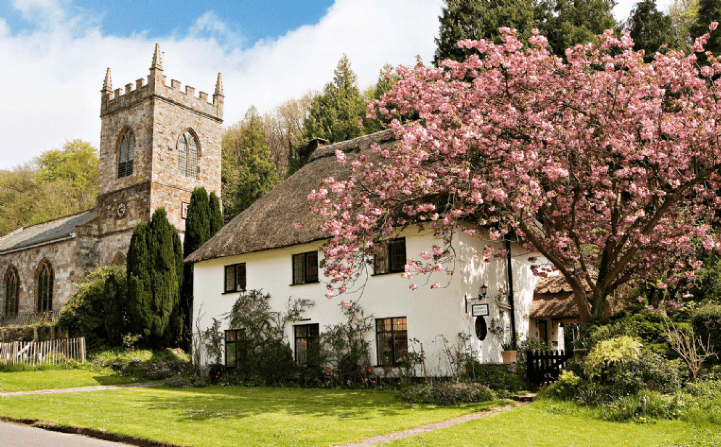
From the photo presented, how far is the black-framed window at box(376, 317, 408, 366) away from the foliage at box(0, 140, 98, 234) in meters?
40.9

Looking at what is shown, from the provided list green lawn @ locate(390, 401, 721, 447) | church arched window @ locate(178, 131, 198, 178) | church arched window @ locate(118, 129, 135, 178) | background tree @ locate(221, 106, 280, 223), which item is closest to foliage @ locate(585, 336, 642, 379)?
green lawn @ locate(390, 401, 721, 447)

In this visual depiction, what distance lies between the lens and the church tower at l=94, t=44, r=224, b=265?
33281 millimetres

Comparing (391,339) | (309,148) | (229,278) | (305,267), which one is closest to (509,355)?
(391,339)

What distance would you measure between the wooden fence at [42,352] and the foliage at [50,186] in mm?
29355

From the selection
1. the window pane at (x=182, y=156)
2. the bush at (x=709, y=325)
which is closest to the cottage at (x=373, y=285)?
the bush at (x=709, y=325)

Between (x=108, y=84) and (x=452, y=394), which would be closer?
(x=452, y=394)

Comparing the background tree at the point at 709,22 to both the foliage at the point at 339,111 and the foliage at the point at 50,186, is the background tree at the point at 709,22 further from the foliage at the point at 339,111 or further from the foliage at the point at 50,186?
the foliage at the point at 50,186

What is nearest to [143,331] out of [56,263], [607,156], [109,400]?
[109,400]

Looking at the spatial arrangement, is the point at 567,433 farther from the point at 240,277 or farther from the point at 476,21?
the point at 476,21

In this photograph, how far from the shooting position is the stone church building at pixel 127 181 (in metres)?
33.1

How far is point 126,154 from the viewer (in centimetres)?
3497

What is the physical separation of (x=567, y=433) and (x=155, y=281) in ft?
65.5

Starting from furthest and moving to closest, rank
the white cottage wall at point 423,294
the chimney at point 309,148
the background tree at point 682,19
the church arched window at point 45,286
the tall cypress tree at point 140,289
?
1. the church arched window at point 45,286
2. the background tree at point 682,19
3. the chimney at point 309,148
4. the tall cypress tree at point 140,289
5. the white cottage wall at point 423,294

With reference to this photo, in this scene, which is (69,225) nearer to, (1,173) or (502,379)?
(1,173)
